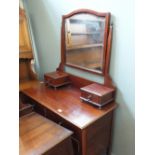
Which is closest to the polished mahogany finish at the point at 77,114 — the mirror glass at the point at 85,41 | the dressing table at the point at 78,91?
the dressing table at the point at 78,91

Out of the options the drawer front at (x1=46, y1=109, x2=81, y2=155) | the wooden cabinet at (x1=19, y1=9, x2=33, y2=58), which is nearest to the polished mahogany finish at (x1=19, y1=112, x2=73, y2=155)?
the drawer front at (x1=46, y1=109, x2=81, y2=155)

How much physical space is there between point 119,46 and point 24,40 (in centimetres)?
125

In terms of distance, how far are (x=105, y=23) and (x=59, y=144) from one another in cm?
94

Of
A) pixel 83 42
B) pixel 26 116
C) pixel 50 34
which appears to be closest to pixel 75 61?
pixel 83 42

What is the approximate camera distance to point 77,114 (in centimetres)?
124

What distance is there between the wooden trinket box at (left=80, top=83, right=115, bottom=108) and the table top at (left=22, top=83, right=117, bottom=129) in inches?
1.6

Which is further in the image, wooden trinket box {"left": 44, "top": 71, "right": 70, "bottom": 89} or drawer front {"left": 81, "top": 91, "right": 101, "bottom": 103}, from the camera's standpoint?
wooden trinket box {"left": 44, "top": 71, "right": 70, "bottom": 89}

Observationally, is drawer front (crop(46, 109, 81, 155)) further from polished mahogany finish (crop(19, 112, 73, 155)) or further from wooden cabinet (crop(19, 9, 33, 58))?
wooden cabinet (crop(19, 9, 33, 58))

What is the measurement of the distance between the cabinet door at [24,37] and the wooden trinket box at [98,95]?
3.51 ft

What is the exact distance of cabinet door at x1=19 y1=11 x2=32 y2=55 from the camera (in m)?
2.02

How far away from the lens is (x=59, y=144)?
1.02 meters

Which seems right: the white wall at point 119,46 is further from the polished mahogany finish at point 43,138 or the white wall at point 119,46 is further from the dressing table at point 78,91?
the polished mahogany finish at point 43,138

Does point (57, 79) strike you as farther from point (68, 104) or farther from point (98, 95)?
point (98, 95)

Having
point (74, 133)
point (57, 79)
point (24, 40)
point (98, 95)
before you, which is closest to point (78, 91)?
point (57, 79)
